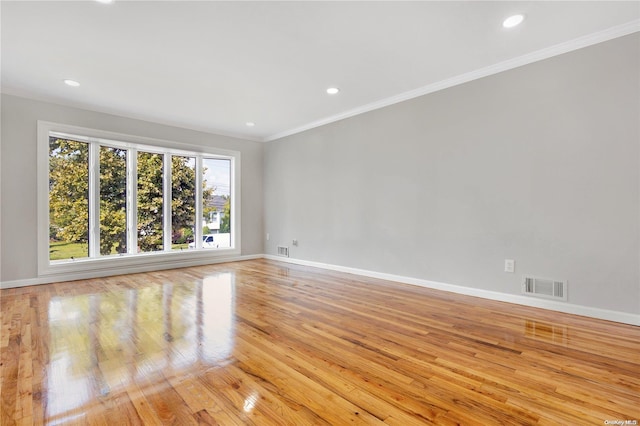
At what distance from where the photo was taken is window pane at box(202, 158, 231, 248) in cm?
576

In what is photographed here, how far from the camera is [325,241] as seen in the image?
200 inches

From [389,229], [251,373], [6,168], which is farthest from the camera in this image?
[389,229]

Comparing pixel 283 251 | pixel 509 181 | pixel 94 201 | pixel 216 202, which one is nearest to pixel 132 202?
pixel 94 201

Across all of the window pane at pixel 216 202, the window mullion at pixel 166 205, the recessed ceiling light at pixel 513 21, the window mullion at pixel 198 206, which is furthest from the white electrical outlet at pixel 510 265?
the window mullion at pixel 166 205

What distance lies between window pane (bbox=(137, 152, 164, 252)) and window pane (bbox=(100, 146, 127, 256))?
8.9 inches

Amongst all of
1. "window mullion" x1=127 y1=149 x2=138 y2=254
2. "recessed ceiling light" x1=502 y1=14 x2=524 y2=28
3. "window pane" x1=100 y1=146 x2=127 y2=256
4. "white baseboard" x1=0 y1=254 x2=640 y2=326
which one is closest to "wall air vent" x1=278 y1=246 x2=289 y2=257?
"white baseboard" x1=0 y1=254 x2=640 y2=326

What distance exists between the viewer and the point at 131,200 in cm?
484

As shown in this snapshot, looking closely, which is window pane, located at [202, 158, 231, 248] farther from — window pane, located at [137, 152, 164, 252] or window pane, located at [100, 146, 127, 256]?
window pane, located at [100, 146, 127, 256]

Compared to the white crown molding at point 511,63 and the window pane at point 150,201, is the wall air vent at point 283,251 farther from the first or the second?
the white crown molding at point 511,63

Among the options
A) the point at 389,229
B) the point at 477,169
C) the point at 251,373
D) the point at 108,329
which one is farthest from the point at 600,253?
the point at 108,329

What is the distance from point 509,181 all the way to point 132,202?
5411mm

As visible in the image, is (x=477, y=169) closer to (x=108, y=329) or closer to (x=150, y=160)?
(x=108, y=329)

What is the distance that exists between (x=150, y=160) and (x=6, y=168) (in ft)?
5.80

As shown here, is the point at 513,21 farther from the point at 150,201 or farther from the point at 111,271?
the point at 111,271
